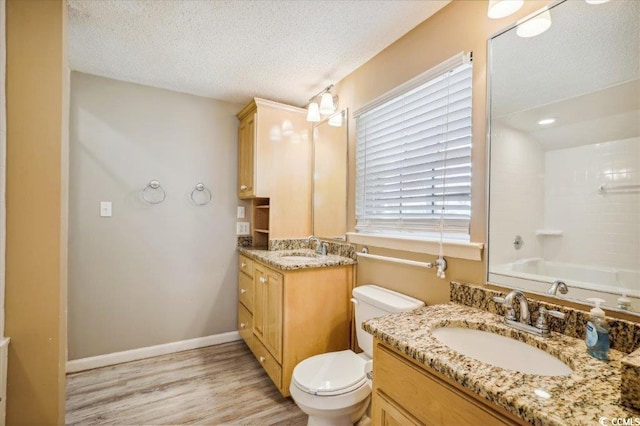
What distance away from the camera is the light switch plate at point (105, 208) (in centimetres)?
230

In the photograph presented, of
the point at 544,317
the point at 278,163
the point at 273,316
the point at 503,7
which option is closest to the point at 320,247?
the point at 273,316

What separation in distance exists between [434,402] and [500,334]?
39cm

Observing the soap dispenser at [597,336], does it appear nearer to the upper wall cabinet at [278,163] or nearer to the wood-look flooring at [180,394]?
the wood-look flooring at [180,394]

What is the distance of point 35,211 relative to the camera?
1.26m

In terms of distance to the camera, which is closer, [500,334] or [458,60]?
[500,334]

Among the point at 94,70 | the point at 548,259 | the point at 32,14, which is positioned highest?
the point at 94,70

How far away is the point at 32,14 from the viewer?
126cm

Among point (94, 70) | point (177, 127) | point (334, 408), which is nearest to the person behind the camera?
point (334, 408)

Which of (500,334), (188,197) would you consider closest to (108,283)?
(188,197)

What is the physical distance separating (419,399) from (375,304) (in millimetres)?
737

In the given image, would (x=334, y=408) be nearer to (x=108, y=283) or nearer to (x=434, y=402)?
(x=434, y=402)

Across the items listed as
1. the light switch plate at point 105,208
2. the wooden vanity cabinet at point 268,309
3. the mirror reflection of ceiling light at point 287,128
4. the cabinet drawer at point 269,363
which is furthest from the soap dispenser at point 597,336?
the light switch plate at point 105,208

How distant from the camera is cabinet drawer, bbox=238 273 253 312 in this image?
2.44 m

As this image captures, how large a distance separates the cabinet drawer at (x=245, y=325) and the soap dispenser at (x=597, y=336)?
2.14 metres
